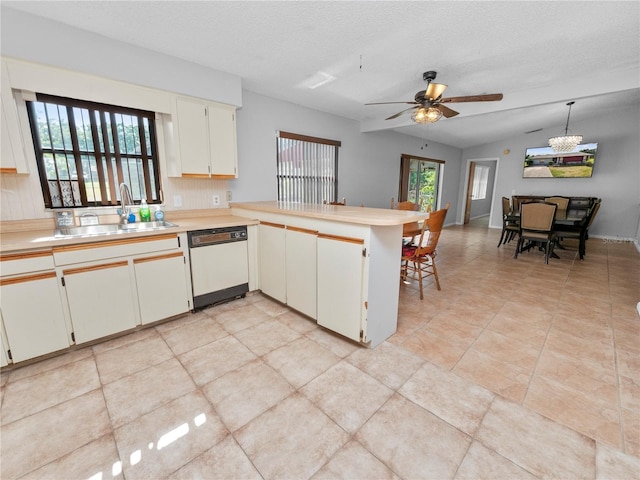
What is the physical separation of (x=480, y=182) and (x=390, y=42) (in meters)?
9.74

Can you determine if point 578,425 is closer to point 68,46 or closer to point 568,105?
point 68,46

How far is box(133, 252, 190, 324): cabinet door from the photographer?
2.22 m

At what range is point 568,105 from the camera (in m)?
4.89

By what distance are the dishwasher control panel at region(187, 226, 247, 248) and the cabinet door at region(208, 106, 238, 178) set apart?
2.22 feet

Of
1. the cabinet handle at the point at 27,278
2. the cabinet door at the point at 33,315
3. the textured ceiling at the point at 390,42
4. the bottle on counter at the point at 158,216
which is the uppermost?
the textured ceiling at the point at 390,42

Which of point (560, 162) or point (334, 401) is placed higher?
point (560, 162)

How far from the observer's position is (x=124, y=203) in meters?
2.47

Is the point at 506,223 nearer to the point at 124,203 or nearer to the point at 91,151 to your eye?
the point at 124,203

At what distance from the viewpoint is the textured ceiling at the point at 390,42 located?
188 cm

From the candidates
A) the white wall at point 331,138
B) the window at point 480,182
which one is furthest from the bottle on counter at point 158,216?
the window at point 480,182

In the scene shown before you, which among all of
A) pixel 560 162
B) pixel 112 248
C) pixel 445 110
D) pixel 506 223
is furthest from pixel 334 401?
pixel 560 162

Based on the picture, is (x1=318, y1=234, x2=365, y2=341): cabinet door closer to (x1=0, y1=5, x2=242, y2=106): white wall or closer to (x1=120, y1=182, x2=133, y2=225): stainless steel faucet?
(x1=120, y1=182, x2=133, y2=225): stainless steel faucet

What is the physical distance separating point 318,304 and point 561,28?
2940 millimetres

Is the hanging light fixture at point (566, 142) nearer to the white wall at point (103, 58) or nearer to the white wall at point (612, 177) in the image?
the white wall at point (612, 177)
